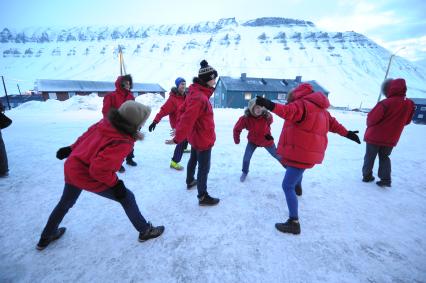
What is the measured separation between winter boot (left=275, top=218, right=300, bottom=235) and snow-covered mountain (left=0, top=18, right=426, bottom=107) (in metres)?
59.1

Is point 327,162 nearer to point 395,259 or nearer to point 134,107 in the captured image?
point 395,259

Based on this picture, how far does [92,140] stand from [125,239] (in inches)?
50.4

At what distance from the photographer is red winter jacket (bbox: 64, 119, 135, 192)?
188 cm

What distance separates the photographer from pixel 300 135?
2.44 m

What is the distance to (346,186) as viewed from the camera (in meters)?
4.04

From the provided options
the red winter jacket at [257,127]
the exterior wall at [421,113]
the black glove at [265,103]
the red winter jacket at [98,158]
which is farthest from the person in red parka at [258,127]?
the exterior wall at [421,113]

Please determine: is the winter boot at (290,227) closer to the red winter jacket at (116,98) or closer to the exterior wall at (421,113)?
the red winter jacket at (116,98)

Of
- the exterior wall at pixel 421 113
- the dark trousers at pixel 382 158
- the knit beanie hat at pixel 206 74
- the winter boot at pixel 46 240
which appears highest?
the knit beanie hat at pixel 206 74

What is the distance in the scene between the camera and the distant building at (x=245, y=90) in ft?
121

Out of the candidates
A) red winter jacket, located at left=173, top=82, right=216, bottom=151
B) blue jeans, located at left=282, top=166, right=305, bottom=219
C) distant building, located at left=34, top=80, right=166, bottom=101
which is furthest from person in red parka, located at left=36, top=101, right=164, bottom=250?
distant building, located at left=34, top=80, right=166, bottom=101

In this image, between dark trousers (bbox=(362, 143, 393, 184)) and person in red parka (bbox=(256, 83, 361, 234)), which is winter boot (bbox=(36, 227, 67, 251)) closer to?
person in red parka (bbox=(256, 83, 361, 234))

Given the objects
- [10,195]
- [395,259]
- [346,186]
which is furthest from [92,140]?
[346,186]

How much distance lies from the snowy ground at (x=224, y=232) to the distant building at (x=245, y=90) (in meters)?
33.1

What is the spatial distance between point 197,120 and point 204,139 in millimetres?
287
